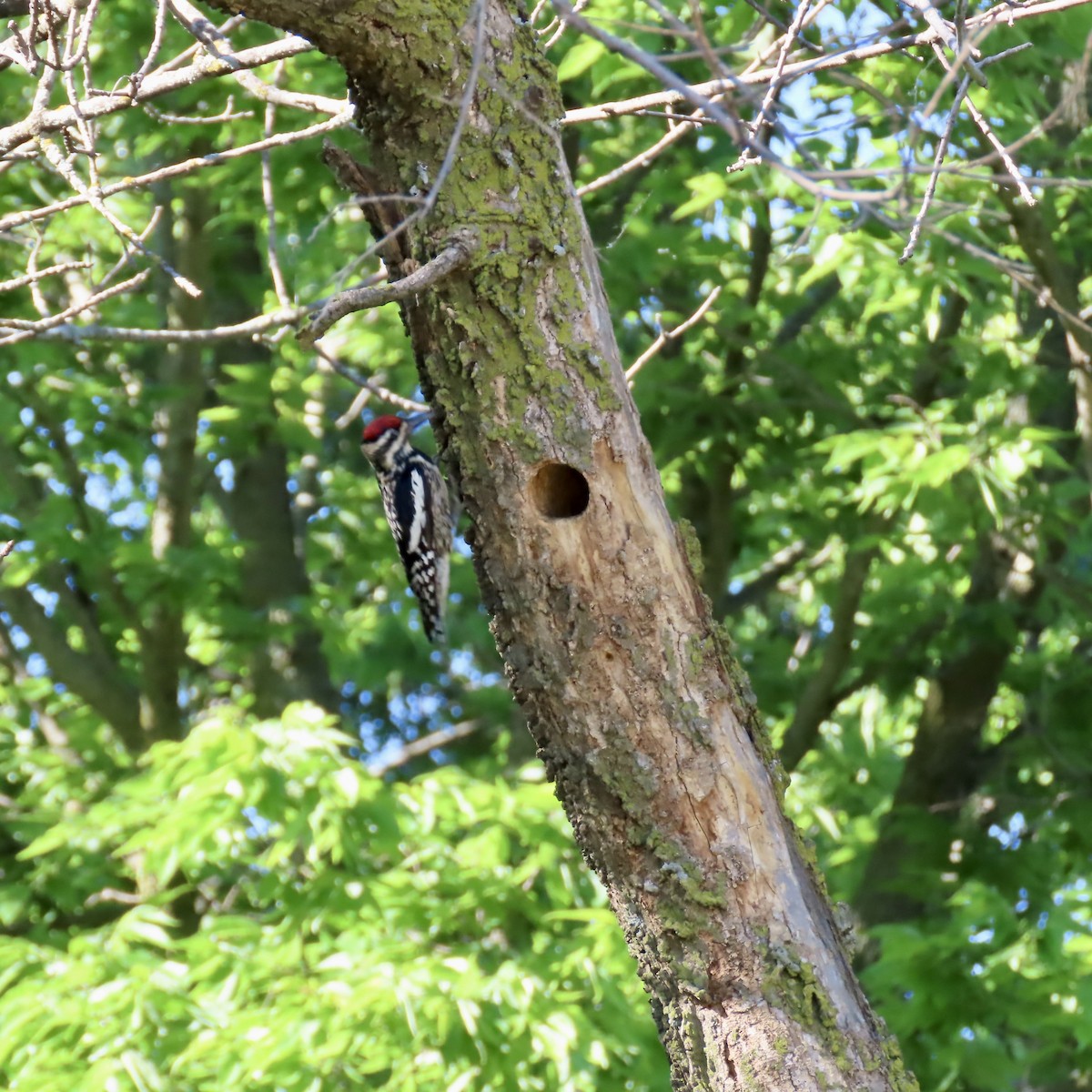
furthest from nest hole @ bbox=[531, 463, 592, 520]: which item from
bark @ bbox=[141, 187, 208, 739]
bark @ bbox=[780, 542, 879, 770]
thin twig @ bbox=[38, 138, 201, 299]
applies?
bark @ bbox=[141, 187, 208, 739]

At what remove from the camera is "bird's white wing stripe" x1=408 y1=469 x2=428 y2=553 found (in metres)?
5.72

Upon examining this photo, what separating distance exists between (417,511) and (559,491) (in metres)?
3.53

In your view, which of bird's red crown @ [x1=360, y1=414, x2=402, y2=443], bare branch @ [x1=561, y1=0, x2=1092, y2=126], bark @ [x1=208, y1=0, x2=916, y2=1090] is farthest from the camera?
bird's red crown @ [x1=360, y1=414, x2=402, y2=443]

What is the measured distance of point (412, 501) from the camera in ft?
18.8

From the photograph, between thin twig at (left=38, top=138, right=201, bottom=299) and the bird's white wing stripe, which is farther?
the bird's white wing stripe

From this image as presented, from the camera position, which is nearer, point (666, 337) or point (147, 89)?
point (147, 89)

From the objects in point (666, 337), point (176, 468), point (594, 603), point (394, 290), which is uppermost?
point (176, 468)

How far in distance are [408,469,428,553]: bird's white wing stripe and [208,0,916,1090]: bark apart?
3516 mm

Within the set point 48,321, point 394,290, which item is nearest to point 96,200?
point 48,321

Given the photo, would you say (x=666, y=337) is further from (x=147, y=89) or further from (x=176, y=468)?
(x=176, y=468)

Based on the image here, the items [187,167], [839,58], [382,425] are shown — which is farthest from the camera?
[382,425]

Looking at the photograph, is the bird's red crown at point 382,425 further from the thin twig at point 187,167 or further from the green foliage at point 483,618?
the thin twig at point 187,167

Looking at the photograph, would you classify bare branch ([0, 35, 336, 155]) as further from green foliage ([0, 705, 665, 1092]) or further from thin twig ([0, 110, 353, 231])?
green foliage ([0, 705, 665, 1092])

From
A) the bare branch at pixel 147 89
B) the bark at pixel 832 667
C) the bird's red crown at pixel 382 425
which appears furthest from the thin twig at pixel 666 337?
the bark at pixel 832 667
